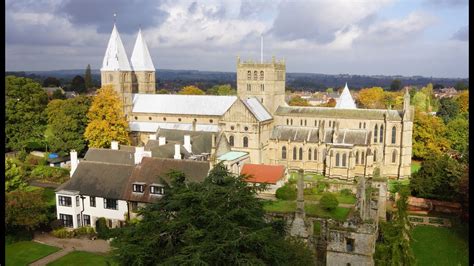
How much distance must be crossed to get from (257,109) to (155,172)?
68.5 feet

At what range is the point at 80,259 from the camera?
27766 mm

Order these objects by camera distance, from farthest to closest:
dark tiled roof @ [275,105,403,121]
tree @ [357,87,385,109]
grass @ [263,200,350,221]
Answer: tree @ [357,87,385,109] < dark tiled roof @ [275,105,403,121] < grass @ [263,200,350,221]

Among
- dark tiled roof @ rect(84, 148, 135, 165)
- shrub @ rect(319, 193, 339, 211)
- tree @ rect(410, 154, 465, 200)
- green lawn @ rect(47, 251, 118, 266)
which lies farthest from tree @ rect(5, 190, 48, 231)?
tree @ rect(410, 154, 465, 200)

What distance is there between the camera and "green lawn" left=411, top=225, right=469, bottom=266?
91.3 ft

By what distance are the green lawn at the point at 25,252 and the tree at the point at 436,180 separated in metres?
28.4

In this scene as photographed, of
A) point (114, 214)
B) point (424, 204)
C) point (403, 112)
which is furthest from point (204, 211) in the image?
point (403, 112)

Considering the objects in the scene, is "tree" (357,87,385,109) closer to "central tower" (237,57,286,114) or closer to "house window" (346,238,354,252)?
"central tower" (237,57,286,114)

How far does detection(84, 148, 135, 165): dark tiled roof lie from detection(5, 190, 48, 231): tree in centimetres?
1158

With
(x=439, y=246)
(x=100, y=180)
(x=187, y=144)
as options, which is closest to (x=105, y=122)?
(x=187, y=144)

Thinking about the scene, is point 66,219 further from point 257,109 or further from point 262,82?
point 262,82

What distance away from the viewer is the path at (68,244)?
2861cm

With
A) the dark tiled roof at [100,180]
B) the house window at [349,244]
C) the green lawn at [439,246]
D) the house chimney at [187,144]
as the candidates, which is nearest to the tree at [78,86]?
the house chimney at [187,144]

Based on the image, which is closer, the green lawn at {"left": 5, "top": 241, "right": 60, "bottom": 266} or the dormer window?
the green lawn at {"left": 5, "top": 241, "right": 60, "bottom": 266}

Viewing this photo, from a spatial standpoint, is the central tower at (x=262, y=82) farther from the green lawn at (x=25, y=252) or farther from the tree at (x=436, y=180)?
the green lawn at (x=25, y=252)
